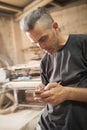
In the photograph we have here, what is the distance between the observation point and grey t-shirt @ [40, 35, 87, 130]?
1059 millimetres

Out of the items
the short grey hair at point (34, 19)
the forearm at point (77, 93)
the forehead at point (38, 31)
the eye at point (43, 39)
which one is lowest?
the forearm at point (77, 93)

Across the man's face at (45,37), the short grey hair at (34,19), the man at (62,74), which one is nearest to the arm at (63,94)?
the man at (62,74)

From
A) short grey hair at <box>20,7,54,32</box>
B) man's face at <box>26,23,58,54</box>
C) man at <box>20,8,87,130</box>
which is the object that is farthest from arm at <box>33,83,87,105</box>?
short grey hair at <box>20,7,54,32</box>

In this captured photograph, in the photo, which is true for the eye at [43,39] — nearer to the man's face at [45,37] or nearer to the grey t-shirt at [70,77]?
the man's face at [45,37]

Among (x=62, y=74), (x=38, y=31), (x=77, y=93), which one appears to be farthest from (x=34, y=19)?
(x=77, y=93)

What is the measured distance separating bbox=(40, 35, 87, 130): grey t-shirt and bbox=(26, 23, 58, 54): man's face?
48 millimetres

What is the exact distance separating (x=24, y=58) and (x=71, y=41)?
3.62 metres

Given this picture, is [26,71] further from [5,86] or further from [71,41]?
→ [71,41]

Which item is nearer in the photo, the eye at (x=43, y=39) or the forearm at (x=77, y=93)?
the forearm at (x=77, y=93)

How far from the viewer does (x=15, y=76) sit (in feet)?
13.2

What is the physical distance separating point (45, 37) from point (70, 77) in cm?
27

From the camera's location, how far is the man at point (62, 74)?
40.1 inches

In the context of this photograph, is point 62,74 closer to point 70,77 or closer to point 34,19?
point 70,77

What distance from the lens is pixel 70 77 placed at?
3.55ft
